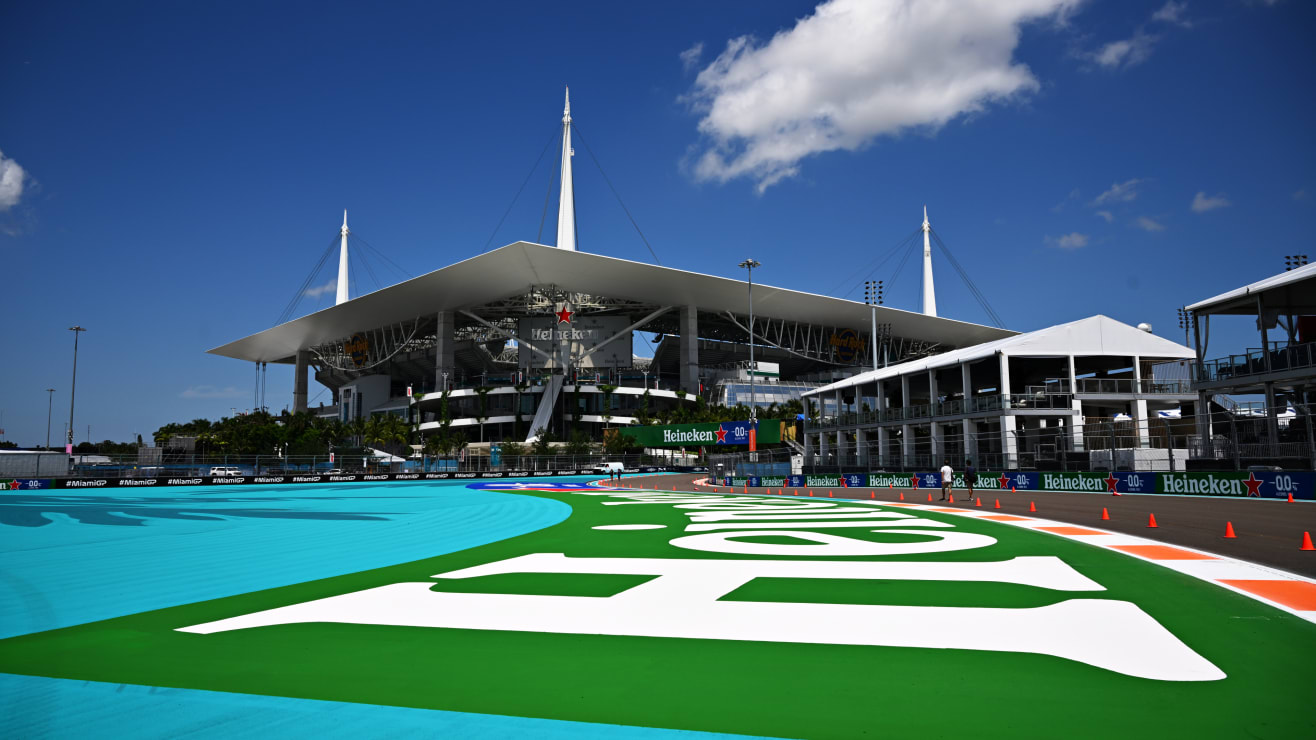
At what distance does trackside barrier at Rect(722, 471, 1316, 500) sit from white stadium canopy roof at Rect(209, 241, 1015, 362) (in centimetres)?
5010

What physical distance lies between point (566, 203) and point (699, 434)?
122 feet

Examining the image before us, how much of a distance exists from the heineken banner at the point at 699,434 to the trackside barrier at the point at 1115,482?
24171mm

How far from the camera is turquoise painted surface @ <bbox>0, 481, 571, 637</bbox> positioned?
8617 millimetres

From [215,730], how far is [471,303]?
3839 inches

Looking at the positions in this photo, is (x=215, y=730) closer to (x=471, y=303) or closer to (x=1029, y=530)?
(x=1029, y=530)

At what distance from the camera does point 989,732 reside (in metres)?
3.98

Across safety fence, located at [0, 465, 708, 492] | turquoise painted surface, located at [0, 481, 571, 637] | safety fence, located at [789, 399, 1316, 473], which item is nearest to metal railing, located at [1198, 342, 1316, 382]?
safety fence, located at [789, 399, 1316, 473]

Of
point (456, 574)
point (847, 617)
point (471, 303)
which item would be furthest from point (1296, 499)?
point (471, 303)

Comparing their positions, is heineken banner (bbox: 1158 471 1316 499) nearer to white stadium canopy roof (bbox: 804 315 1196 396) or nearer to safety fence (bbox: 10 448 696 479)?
white stadium canopy roof (bbox: 804 315 1196 396)

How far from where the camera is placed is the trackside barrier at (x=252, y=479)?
44.0 metres

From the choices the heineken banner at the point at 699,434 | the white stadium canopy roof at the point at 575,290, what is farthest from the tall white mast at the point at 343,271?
the heineken banner at the point at 699,434

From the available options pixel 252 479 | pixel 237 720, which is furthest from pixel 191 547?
pixel 252 479

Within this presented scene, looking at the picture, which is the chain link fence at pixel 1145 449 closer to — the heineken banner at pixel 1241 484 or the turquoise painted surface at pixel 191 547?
the heineken banner at pixel 1241 484

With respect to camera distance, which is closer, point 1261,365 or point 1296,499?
point 1296,499
